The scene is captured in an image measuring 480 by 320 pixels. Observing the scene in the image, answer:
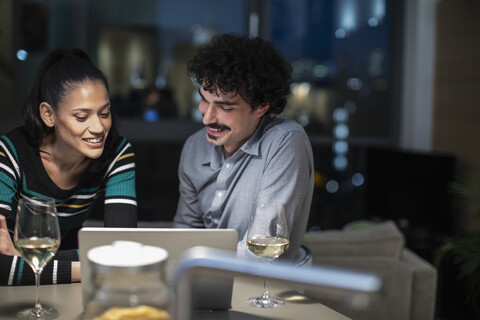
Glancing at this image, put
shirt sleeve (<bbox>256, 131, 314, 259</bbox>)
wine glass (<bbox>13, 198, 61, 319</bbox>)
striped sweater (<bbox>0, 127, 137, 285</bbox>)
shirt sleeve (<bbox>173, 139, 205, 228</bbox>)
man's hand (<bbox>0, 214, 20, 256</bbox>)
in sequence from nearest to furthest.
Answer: wine glass (<bbox>13, 198, 61, 319</bbox>)
man's hand (<bbox>0, 214, 20, 256</bbox>)
striped sweater (<bbox>0, 127, 137, 285</bbox>)
shirt sleeve (<bbox>256, 131, 314, 259</bbox>)
shirt sleeve (<bbox>173, 139, 205, 228</bbox>)

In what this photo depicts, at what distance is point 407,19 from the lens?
5.09 metres

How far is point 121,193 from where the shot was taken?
1.68 metres

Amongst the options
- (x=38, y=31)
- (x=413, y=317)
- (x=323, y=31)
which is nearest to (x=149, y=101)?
(x=38, y=31)

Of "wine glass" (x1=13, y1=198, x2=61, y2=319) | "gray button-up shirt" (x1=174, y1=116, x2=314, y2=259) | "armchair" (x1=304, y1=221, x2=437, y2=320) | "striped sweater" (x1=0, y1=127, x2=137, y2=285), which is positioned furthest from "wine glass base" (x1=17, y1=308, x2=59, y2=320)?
"armchair" (x1=304, y1=221, x2=437, y2=320)

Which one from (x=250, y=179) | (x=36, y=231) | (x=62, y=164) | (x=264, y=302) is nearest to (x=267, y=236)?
(x=264, y=302)

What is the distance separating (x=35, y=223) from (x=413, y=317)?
6.64 ft

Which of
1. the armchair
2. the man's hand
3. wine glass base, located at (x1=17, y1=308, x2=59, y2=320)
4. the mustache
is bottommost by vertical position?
the armchair

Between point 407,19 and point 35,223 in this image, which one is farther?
point 407,19

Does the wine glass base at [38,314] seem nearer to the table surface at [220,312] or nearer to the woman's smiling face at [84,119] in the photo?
the table surface at [220,312]

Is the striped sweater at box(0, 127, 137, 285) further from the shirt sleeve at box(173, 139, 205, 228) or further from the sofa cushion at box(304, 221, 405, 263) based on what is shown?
the sofa cushion at box(304, 221, 405, 263)

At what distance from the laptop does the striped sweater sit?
33cm

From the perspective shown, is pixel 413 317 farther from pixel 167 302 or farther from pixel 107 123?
pixel 167 302

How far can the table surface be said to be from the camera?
A: 1227 mm

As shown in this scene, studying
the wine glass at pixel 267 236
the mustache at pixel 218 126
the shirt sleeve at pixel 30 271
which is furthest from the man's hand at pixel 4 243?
the mustache at pixel 218 126
